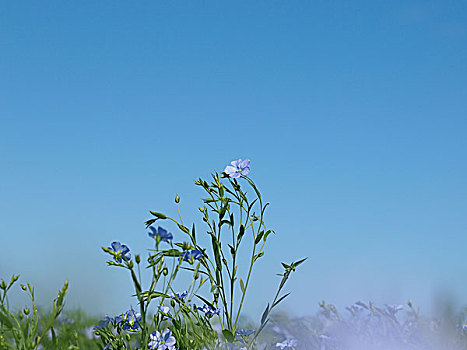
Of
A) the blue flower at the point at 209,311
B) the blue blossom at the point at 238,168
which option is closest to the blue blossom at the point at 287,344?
the blue flower at the point at 209,311

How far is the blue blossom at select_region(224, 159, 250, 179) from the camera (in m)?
2.29

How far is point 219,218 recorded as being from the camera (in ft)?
7.40

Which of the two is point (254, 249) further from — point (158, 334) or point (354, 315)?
point (354, 315)

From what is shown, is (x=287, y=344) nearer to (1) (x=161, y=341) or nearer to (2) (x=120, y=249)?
(1) (x=161, y=341)

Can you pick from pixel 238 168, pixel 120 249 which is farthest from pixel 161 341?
pixel 238 168

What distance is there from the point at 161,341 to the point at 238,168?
77 centimetres

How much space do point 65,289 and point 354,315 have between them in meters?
1.55

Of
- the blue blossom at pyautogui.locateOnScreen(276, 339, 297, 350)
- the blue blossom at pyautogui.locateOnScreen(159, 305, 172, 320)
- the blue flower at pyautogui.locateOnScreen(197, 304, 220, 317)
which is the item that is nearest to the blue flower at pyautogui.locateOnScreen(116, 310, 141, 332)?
the blue blossom at pyautogui.locateOnScreen(159, 305, 172, 320)

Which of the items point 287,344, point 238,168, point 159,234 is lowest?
point 287,344

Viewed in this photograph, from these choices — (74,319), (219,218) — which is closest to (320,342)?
(219,218)

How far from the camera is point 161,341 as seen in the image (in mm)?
2123

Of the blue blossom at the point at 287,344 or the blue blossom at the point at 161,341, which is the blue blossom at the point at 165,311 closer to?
the blue blossom at the point at 161,341

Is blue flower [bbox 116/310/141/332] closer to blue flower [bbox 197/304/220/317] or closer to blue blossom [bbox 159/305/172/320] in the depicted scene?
blue blossom [bbox 159/305/172/320]

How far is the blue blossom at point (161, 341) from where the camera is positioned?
A: 6.89ft
